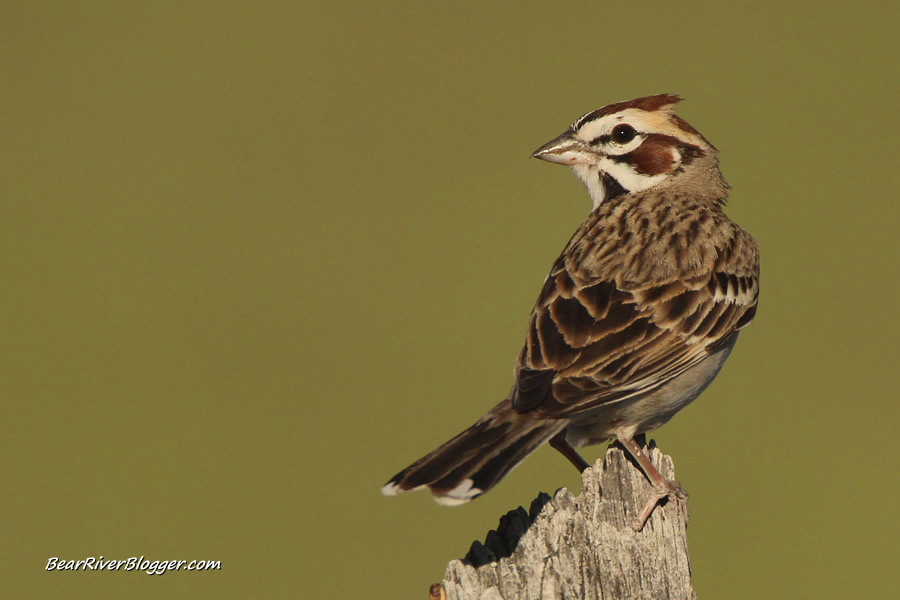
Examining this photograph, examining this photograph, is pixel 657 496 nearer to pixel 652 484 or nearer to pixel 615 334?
pixel 652 484

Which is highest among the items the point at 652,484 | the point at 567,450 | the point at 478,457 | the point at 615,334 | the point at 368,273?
the point at 368,273

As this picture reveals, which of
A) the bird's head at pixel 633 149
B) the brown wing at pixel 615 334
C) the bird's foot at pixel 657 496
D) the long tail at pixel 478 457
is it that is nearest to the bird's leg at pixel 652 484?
the bird's foot at pixel 657 496

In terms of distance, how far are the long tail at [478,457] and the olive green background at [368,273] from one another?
308 centimetres

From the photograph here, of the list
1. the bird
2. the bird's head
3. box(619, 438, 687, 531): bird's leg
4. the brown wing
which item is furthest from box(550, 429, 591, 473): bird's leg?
the bird's head

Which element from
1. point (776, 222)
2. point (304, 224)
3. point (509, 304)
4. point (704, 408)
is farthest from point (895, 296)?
point (304, 224)

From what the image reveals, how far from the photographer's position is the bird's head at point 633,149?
7.22m

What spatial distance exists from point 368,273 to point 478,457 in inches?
391

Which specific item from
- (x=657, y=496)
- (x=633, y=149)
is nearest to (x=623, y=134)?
(x=633, y=149)

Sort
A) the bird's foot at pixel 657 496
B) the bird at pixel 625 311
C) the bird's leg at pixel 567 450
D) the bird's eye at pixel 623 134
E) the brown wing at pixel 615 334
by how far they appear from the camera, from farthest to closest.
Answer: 1. the bird's eye at pixel 623 134
2. the bird's leg at pixel 567 450
3. the brown wing at pixel 615 334
4. the bird at pixel 625 311
5. the bird's foot at pixel 657 496

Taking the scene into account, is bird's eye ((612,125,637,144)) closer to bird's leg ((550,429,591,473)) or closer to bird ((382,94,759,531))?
bird ((382,94,759,531))

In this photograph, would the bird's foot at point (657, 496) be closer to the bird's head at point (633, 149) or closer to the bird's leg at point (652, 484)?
the bird's leg at point (652, 484)

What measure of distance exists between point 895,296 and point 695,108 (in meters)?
4.62

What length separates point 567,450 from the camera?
20.2 feet

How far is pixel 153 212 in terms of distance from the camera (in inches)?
643
